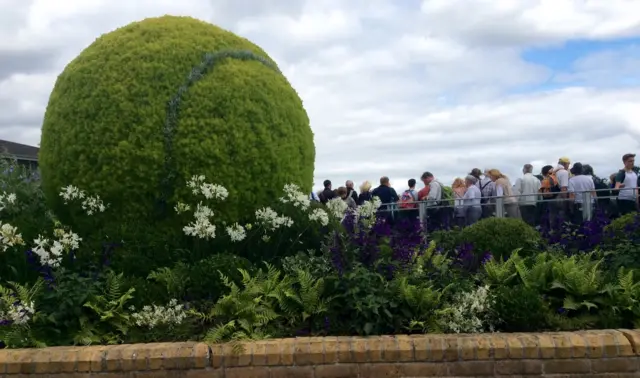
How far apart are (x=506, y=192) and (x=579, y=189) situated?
130 centimetres

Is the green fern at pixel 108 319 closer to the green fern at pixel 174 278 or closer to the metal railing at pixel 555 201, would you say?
the green fern at pixel 174 278

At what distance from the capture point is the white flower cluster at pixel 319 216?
21.6 ft

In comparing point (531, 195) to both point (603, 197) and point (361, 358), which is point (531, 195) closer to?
point (603, 197)

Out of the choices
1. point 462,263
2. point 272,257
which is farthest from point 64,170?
point 462,263

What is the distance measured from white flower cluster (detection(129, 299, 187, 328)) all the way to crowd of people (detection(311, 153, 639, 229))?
22.0 feet

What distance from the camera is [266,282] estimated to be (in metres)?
5.42

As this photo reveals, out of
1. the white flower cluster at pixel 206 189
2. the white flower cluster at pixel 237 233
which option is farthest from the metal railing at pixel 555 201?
the white flower cluster at pixel 206 189

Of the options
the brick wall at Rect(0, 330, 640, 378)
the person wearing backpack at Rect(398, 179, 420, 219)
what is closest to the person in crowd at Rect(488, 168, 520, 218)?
the person wearing backpack at Rect(398, 179, 420, 219)

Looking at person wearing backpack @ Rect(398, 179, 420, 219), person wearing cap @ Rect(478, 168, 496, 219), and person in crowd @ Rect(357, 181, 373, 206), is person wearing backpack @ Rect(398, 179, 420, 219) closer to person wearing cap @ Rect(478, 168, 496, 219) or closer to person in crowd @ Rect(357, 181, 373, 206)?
person in crowd @ Rect(357, 181, 373, 206)

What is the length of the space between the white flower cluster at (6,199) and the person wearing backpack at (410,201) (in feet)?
29.9

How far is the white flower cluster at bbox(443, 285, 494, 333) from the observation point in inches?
197

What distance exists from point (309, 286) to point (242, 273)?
0.60m

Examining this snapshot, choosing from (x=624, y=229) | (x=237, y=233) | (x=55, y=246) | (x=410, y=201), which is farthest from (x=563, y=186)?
(x=55, y=246)

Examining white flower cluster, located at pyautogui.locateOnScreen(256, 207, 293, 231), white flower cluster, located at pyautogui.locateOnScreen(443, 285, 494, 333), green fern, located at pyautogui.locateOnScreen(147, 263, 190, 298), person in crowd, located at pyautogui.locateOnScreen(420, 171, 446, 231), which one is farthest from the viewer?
person in crowd, located at pyautogui.locateOnScreen(420, 171, 446, 231)
